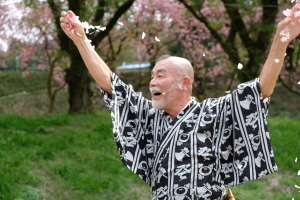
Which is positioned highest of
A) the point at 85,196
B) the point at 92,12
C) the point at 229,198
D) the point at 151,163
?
the point at 92,12

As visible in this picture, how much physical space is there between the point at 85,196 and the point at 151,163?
3.46 metres

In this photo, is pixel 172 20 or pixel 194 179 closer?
pixel 194 179

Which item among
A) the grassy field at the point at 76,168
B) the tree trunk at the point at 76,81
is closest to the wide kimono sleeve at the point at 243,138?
the grassy field at the point at 76,168

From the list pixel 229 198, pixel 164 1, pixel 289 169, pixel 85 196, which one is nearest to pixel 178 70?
pixel 229 198

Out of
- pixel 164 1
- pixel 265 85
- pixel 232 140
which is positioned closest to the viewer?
pixel 265 85

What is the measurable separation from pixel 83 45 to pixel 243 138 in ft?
3.46

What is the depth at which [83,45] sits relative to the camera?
2658 millimetres

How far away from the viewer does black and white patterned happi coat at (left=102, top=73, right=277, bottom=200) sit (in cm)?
247

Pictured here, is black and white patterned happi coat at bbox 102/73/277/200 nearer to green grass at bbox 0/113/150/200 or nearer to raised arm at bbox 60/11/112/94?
raised arm at bbox 60/11/112/94

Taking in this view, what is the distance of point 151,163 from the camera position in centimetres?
272

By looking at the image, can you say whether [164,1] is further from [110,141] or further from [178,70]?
[178,70]

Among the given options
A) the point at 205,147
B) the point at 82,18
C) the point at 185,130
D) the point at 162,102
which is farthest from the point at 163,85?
the point at 82,18

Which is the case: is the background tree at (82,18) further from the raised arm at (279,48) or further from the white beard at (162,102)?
the raised arm at (279,48)

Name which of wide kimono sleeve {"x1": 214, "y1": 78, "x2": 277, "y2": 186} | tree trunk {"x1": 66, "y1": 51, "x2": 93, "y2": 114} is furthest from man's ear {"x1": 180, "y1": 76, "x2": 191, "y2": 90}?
tree trunk {"x1": 66, "y1": 51, "x2": 93, "y2": 114}
